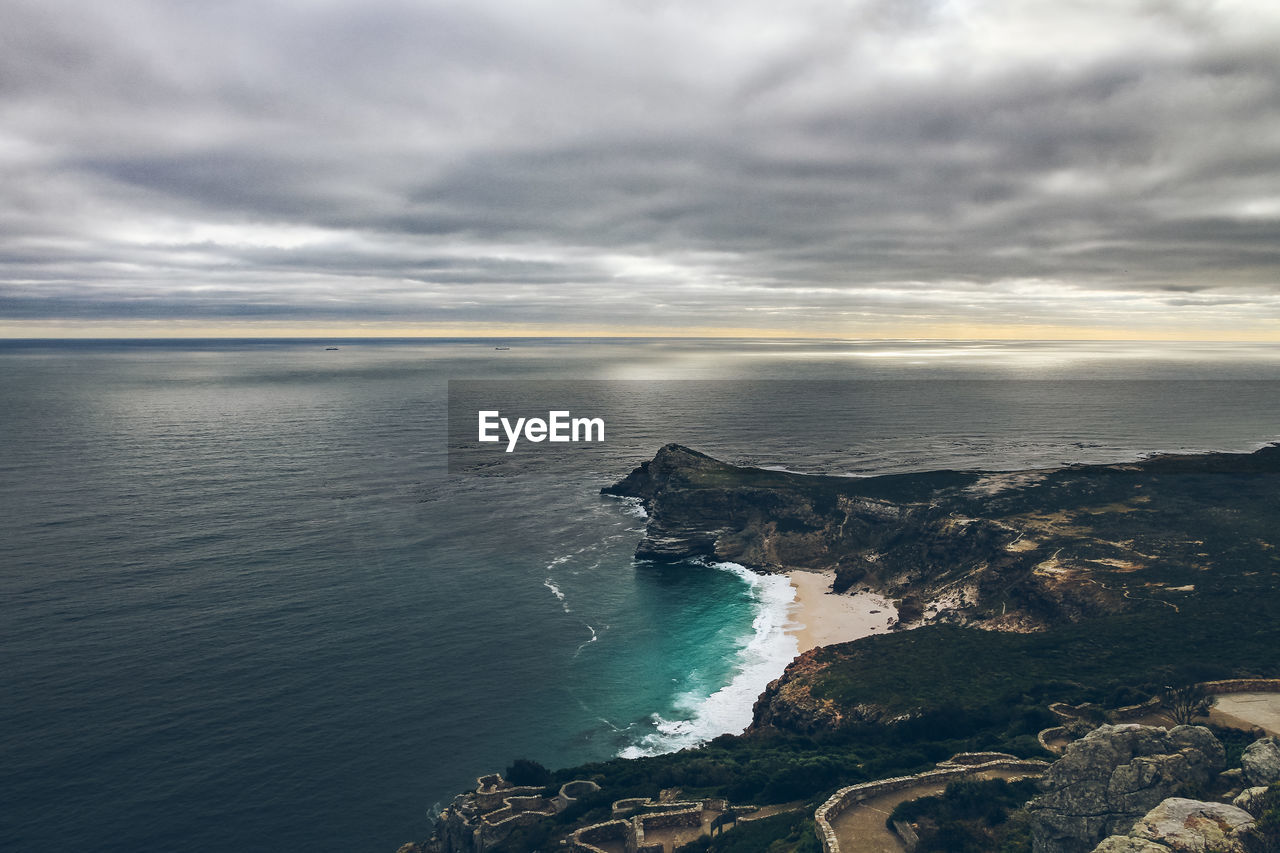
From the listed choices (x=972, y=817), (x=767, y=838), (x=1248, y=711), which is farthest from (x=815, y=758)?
(x=1248, y=711)

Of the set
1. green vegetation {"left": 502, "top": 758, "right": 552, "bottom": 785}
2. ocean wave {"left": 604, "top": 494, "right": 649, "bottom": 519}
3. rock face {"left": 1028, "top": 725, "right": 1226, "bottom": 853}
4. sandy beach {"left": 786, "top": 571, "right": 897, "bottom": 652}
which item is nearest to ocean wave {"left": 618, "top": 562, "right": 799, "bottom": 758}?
sandy beach {"left": 786, "top": 571, "right": 897, "bottom": 652}

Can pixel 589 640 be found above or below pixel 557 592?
below

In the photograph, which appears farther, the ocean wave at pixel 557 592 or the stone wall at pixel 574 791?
the ocean wave at pixel 557 592

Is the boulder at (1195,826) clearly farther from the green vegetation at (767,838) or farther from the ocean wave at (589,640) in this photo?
the ocean wave at (589,640)

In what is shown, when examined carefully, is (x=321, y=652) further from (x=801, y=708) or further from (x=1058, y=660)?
(x=1058, y=660)

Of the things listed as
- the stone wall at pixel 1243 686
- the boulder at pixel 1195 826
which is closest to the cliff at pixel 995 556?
the stone wall at pixel 1243 686

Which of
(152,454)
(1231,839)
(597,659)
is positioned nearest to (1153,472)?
(597,659)

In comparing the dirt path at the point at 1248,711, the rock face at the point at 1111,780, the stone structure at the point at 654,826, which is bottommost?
the stone structure at the point at 654,826
